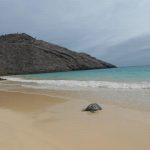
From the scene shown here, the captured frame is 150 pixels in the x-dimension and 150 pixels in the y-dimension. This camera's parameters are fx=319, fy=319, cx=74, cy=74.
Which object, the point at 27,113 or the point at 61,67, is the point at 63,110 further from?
the point at 61,67

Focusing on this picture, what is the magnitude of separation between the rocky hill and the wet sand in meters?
50.5

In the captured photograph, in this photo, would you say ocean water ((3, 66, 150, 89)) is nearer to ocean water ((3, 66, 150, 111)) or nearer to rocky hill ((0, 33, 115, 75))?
ocean water ((3, 66, 150, 111))

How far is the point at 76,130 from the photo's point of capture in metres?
6.56

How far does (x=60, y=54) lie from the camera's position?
226 ft

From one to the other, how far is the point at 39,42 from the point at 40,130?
66268 mm

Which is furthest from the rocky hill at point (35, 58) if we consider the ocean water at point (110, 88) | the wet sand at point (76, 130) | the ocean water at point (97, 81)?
the wet sand at point (76, 130)

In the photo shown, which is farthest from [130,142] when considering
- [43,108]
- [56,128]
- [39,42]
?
[39,42]

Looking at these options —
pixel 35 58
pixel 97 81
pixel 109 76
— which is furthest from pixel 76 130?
pixel 35 58

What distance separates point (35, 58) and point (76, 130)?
59.2 metres

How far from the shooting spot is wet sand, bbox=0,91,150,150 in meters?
5.44

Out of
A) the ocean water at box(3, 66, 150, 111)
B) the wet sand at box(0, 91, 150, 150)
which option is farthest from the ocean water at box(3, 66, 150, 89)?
the wet sand at box(0, 91, 150, 150)

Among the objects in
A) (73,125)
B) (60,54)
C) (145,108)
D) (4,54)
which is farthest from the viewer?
(60,54)

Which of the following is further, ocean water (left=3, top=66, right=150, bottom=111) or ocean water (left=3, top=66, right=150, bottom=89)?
ocean water (left=3, top=66, right=150, bottom=89)

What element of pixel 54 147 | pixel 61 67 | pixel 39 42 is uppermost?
pixel 39 42
